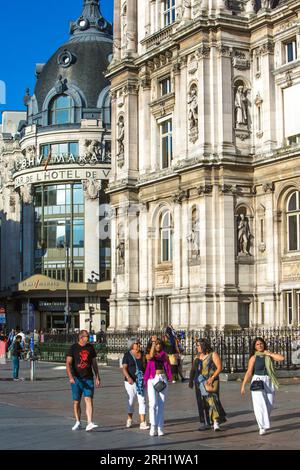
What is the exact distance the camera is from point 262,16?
152 feet

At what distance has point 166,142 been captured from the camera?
52.6 meters

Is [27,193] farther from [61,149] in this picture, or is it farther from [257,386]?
[257,386]

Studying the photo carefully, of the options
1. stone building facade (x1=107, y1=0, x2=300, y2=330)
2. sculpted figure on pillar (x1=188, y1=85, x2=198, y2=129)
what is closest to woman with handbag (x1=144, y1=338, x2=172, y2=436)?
stone building facade (x1=107, y1=0, x2=300, y2=330)

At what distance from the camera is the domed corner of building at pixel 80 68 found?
95875 mm

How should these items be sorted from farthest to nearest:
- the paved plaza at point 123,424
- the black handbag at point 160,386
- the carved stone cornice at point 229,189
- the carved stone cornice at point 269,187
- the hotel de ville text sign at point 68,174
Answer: the hotel de ville text sign at point 68,174 < the carved stone cornice at point 229,189 < the carved stone cornice at point 269,187 < the black handbag at point 160,386 < the paved plaza at point 123,424

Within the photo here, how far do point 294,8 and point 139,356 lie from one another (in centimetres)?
2967

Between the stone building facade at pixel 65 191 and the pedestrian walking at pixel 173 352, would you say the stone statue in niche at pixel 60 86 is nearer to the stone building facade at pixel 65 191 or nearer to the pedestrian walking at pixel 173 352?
the stone building facade at pixel 65 191

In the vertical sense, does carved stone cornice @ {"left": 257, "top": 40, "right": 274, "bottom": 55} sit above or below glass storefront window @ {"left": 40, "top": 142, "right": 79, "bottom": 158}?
below

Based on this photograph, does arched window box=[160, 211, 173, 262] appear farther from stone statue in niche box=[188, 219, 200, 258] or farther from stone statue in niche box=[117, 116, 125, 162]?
stone statue in niche box=[117, 116, 125, 162]

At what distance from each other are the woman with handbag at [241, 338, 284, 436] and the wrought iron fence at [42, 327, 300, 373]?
11541 millimetres

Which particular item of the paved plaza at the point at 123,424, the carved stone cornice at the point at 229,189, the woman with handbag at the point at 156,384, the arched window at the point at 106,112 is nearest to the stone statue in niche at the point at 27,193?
the arched window at the point at 106,112

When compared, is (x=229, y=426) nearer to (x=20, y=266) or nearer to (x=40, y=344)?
(x=40, y=344)

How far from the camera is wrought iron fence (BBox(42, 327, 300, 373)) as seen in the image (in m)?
34.4

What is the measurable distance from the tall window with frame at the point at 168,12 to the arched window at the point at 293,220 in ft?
47.4
